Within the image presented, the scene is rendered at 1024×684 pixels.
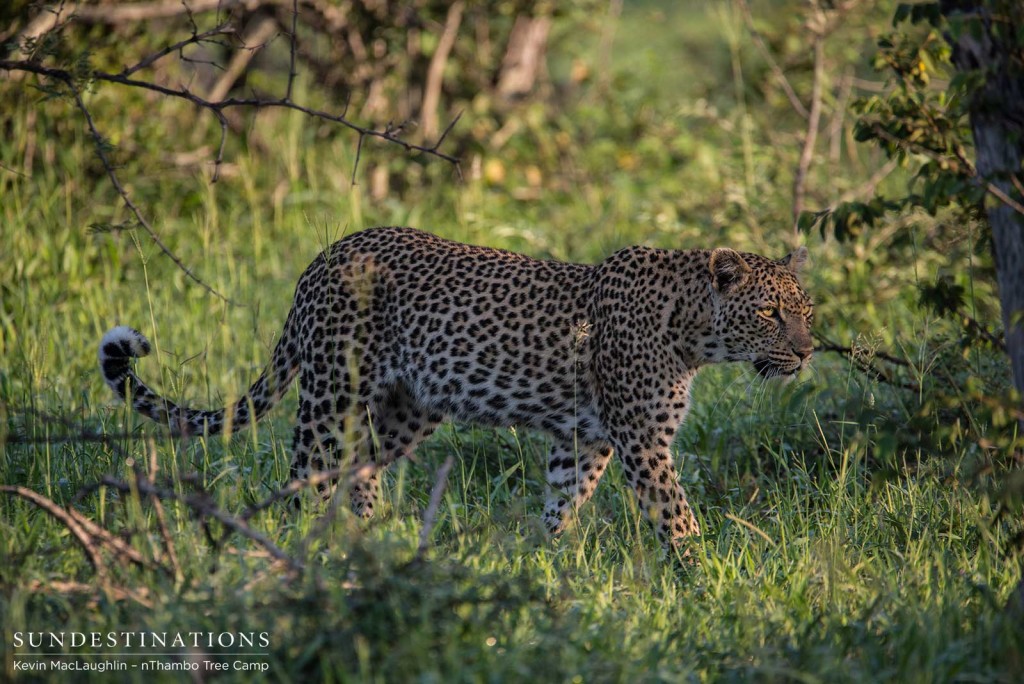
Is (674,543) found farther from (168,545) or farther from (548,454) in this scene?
(168,545)

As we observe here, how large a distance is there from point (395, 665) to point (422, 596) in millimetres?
241

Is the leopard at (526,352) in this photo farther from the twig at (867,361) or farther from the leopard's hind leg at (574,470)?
the twig at (867,361)

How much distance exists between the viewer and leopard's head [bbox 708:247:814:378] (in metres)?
5.76

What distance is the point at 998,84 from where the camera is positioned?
4.41m

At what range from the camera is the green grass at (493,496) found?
3.71 meters

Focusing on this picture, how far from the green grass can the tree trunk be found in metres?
0.51

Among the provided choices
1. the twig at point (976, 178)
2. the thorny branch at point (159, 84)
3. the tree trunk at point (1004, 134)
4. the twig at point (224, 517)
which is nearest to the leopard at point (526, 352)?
the thorny branch at point (159, 84)

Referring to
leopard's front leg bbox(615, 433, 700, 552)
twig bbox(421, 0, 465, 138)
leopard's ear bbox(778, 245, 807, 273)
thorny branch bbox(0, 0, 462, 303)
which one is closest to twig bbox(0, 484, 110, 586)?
thorny branch bbox(0, 0, 462, 303)

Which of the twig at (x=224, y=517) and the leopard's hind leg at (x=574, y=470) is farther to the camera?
the leopard's hind leg at (x=574, y=470)

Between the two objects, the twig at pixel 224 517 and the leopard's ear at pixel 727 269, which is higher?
the leopard's ear at pixel 727 269

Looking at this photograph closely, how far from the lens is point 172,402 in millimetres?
5762

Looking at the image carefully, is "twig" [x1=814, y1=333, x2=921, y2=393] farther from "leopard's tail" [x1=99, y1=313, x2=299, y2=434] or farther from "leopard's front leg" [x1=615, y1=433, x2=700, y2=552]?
"leopard's tail" [x1=99, y1=313, x2=299, y2=434]

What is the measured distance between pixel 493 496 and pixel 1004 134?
9.37 ft

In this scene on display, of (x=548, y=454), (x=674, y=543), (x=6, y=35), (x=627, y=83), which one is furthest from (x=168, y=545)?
(x=627, y=83)
